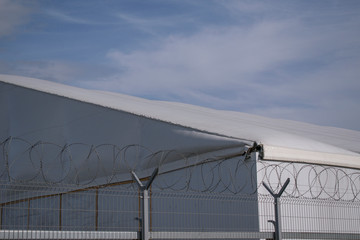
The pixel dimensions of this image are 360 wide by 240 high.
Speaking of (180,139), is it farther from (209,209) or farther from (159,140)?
(209,209)

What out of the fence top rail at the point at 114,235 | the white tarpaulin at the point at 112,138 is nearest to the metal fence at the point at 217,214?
the fence top rail at the point at 114,235

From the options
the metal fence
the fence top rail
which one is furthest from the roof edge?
the fence top rail

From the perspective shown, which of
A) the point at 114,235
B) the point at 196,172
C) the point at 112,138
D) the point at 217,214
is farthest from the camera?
the point at 112,138

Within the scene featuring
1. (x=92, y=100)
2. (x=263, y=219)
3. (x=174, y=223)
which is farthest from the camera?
(x=92, y=100)

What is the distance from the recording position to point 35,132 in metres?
16.6

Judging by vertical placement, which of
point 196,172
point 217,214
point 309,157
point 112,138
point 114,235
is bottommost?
point 114,235

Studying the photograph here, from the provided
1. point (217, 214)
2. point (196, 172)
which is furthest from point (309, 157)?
point (217, 214)

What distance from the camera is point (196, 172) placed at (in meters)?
13.2

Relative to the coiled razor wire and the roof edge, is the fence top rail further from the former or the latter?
the roof edge

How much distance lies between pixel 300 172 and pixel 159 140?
343cm

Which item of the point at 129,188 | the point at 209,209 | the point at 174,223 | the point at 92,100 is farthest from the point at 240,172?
the point at 92,100

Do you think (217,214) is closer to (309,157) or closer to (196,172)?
(196,172)

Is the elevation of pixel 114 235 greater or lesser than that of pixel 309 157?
lesser

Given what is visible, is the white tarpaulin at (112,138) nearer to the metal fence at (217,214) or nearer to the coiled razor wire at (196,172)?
the coiled razor wire at (196,172)
